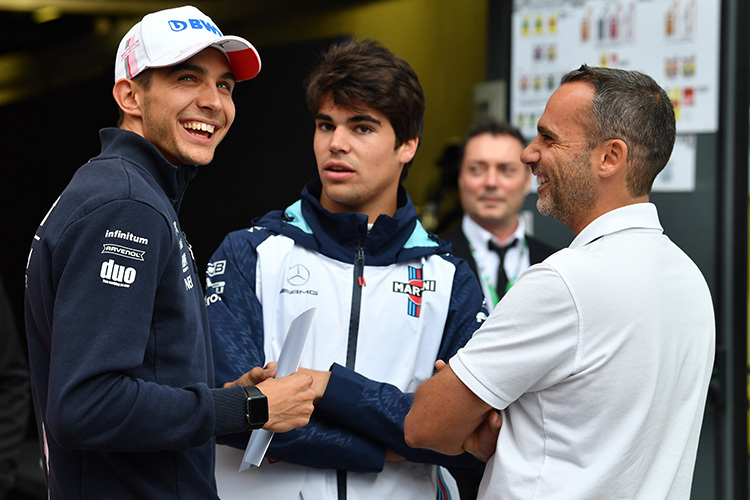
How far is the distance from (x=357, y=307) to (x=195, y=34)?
77 cm

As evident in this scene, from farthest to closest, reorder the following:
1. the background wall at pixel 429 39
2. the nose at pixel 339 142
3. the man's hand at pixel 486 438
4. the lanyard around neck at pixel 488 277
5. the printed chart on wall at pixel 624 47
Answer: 1. the background wall at pixel 429 39
2. the printed chart on wall at pixel 624 47
3. the lanyard around neck at pixel 488 277
4. the nose at pixel 339 142
5. the man's hand at pixel 486 438

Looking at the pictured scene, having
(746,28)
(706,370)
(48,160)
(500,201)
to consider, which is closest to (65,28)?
(48,160)

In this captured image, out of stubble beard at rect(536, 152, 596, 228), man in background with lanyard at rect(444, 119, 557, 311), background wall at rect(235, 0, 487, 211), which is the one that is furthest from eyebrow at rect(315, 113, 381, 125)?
background wall at rect(235, 0, 487, 211)

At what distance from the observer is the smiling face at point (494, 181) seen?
11.8ft

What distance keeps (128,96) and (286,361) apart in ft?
2.22

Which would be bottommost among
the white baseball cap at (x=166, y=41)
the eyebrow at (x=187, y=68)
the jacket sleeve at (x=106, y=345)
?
the jacket sleeve at (x=106, y=345)

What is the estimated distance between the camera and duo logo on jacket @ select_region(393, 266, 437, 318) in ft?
7.08

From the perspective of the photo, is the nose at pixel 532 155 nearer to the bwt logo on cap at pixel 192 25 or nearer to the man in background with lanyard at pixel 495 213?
the bwt logo on cap at pixel 192 25

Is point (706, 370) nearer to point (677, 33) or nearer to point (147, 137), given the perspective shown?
point (147, 137)

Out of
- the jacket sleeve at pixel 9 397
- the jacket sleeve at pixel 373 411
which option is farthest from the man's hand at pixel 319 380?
the jacket sleeve at pixel 9 397

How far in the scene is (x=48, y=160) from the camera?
459cm

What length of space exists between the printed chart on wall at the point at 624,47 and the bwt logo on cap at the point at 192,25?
2451 mm

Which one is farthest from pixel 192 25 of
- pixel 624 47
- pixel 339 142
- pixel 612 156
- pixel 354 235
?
pixel 624 47

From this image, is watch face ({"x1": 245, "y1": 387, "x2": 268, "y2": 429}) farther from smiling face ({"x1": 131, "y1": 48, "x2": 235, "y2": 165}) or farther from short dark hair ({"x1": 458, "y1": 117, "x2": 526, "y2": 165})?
short dark hair ({"x1": 458, "y1": 117, "x2": 526, "y2": 165})
